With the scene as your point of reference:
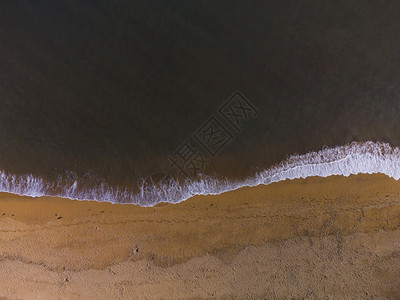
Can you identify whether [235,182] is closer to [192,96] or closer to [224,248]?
[224,248]

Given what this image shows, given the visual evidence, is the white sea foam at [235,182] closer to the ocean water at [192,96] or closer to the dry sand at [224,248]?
the ocean water at [192,96]

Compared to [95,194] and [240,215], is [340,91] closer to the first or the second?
[240,215]

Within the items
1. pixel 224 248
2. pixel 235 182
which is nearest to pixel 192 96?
pixel 235 182

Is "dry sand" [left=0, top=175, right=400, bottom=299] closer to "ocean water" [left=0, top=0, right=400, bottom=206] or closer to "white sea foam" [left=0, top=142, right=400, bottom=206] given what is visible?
"white sea foam" [left=0, top=142, right=400, bottom=206]

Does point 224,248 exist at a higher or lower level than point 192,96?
lower

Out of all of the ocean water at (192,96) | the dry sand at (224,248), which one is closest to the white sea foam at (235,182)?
the ocean water at (192,96)

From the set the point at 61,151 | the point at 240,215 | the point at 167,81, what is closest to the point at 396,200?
the point at 240,215
